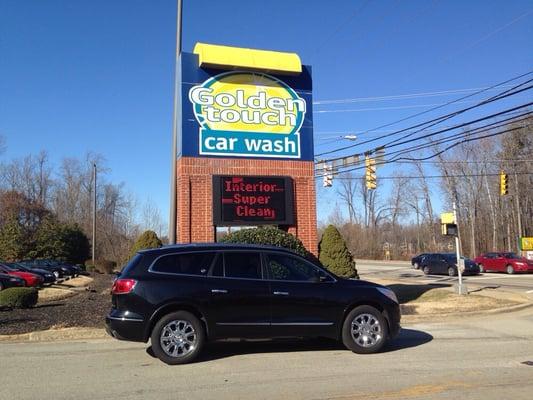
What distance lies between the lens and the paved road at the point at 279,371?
6383 millimetres

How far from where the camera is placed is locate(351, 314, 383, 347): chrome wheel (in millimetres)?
8688

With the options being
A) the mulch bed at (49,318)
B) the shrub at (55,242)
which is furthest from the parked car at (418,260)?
the shrub at (55,242)

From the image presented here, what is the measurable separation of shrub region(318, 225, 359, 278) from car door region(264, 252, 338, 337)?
675 centimetres

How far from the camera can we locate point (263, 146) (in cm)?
1591

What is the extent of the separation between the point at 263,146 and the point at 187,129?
221 cm

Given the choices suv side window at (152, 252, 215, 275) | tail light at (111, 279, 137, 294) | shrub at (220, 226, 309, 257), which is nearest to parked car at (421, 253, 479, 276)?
shrub at (220, 226, 309, 257)

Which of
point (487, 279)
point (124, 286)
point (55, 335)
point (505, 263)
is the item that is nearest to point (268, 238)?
point (55, 335)

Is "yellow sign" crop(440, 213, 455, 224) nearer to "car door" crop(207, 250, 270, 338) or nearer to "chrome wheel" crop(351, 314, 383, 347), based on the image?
"chrome wheel" crop(351, 314, 383, 347)

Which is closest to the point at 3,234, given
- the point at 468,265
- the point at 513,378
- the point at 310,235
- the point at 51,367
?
the point at 468,265

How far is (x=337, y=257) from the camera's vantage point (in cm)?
1563

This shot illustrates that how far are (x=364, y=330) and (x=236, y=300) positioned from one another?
6.93 ft

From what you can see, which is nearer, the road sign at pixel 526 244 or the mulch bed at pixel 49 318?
the mulch bed at pixel 49 318

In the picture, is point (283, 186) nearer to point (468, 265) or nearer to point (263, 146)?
point (263, 146)

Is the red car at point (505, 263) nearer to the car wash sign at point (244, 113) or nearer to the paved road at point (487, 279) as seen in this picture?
the paved road at point (487, 279)
